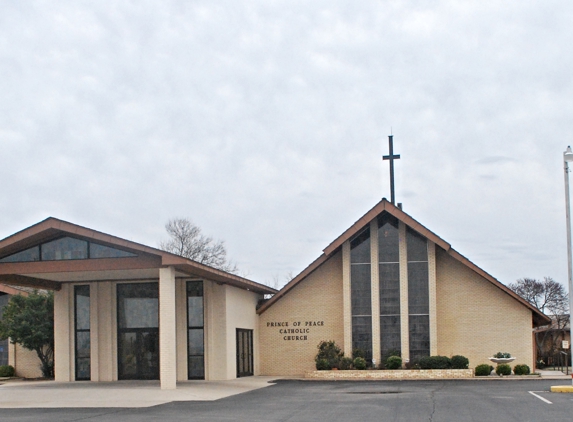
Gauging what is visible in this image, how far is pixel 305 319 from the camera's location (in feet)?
122

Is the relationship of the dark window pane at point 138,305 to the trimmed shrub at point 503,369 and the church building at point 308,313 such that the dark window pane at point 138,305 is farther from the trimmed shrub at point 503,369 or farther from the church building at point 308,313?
the trimmed shrub at point 503,369

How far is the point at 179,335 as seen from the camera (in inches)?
1299

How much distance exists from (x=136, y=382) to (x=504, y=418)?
709 inches

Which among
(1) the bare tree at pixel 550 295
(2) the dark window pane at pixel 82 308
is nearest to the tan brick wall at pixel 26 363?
(2) the dark window pane at pixel 82 308

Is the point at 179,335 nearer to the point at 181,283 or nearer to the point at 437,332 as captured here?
the point at 181,283

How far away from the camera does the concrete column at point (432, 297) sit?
Result: 115 feet

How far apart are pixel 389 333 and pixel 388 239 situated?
4256 mm

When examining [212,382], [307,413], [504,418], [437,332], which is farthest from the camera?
[437,332]

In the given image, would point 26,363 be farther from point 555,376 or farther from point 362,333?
point 555,376

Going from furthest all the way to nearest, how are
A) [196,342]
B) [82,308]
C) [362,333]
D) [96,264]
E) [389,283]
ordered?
[389,283] < [362,333] < [82,308] < [196,342] < [96,264]

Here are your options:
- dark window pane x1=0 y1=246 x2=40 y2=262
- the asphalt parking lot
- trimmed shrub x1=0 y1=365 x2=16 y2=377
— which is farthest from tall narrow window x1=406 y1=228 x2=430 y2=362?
trimmed shrub x1=0 y1=365 x2=16 y2=377

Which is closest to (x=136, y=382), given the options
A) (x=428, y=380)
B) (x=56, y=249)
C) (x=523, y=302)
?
(x=56, y=249)

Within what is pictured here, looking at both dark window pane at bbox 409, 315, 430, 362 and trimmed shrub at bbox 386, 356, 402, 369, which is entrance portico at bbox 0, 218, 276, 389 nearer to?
trimmed shrub at bbox 386, 356, 402, 369

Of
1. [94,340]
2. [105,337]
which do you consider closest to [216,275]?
[105,337]
